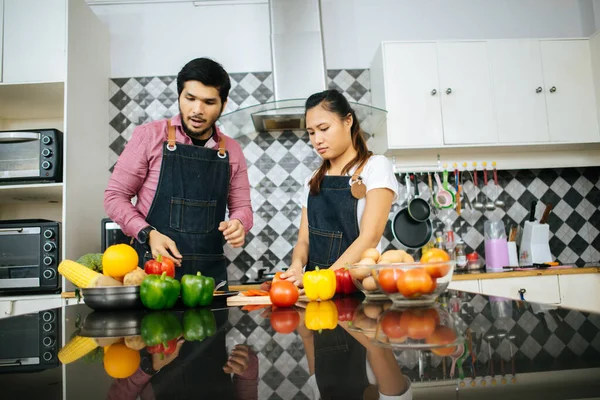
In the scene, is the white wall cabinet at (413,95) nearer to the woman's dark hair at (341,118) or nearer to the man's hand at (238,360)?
the woman's dark hair at (341,118)

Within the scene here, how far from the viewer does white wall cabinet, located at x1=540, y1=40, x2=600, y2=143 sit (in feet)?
9.89

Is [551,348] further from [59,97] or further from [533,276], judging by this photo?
[59,97]

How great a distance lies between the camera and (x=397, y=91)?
2982 mm

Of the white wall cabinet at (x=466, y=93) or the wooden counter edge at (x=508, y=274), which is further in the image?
the white wall cabinet at (x=466, y=93)

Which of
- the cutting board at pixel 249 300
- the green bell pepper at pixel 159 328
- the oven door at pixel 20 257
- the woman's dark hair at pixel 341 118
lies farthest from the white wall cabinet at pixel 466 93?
the oven door at pixel 20 257

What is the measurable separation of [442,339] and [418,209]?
8.42 ft

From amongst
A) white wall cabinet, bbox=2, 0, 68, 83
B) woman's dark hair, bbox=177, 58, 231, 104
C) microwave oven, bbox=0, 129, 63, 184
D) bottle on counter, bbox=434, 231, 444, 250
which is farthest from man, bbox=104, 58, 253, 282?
bottle on counter, bbox=434, 231, 444, 250

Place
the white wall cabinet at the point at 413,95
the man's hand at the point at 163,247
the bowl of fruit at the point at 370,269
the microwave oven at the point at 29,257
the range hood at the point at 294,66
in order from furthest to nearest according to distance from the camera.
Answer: the white wall cabinet at the point at 413,95, the range hood at the point at 294,66, the microwave oven at the point at 29,257, the man's hand at the point at 163,247, the bowl of fruit at the point at 370,269

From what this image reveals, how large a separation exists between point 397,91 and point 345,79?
50cm

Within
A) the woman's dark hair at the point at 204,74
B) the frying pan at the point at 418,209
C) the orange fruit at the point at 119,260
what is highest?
the woman's dark hair at the point at 204,74

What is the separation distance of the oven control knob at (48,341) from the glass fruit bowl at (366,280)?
23.9 inches

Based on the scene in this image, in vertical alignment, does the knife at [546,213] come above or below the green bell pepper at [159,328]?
above

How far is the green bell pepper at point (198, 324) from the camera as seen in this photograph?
75cm

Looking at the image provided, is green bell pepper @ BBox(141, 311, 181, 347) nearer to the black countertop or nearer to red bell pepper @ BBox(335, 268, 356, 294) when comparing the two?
the black countertop
